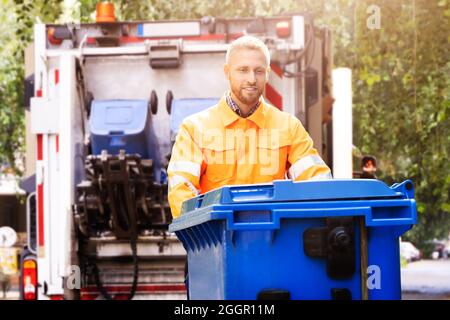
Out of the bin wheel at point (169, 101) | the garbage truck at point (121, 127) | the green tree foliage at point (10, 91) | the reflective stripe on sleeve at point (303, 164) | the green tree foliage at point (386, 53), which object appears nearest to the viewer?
the reflective stripe on sleeve at point (303, 164)

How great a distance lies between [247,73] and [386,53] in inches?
374

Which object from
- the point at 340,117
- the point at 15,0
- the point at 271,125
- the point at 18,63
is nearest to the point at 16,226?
the point at 18,63

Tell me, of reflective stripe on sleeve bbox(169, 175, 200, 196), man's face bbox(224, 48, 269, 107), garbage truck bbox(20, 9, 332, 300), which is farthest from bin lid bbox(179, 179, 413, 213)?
garbage truck bbox(20, 9, 332, 300)

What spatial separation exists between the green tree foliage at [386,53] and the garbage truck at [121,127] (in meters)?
2.37

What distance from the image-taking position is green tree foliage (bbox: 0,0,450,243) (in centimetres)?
1347

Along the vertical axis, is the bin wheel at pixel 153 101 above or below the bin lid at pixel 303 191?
above

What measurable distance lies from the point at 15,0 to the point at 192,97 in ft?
18.0

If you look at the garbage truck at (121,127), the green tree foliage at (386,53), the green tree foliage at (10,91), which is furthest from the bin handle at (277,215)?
the green tree foliage at (10,91)

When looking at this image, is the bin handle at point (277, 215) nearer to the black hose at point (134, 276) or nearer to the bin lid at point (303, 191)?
the bin lid at point (303, 191)

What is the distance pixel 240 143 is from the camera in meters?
5.09

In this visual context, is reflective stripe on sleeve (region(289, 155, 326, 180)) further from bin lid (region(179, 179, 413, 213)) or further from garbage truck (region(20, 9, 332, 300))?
garbage truck (region(20, 9, 332, 300))

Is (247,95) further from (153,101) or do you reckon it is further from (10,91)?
(10,91)

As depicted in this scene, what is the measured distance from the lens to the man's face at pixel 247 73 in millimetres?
5008

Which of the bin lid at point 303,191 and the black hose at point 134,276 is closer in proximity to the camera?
the bin lid at point 303,191
